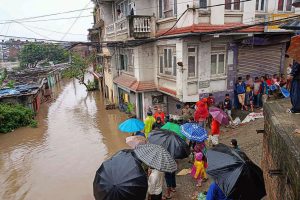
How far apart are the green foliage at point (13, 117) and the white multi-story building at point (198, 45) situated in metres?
8.97

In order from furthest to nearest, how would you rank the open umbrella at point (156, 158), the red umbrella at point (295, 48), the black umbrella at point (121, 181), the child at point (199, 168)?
1. the child at point (199, 168)
2. the open umbrella at point (156, 158)
3. the black umbrella at point (121, 181)
4. the red umbrella at point (295, 48)

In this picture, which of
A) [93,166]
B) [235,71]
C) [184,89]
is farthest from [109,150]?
[235,71]

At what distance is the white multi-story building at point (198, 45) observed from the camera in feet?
34.3

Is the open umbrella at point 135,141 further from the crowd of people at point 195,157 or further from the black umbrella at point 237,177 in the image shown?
the black umbrella at point 237,177

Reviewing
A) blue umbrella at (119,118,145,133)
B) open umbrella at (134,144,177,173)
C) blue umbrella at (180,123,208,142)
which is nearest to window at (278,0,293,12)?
blue umbrella at (180,123,208,142)

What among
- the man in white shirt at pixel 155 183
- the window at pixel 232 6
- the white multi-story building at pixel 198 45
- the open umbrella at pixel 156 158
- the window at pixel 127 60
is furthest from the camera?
the window at pixel 127 60

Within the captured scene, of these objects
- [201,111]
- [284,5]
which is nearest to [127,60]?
[201,111]

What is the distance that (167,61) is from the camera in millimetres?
12820

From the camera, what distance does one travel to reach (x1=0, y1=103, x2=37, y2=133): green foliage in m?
16.6

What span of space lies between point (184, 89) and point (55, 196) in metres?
6.76

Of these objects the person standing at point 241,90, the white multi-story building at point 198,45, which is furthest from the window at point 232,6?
the person standing at point 241,90

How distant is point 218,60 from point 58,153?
9339 mm

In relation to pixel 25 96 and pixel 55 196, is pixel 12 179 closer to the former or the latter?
pixel 55 196

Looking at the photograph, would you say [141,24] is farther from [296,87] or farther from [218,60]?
[296,87]
